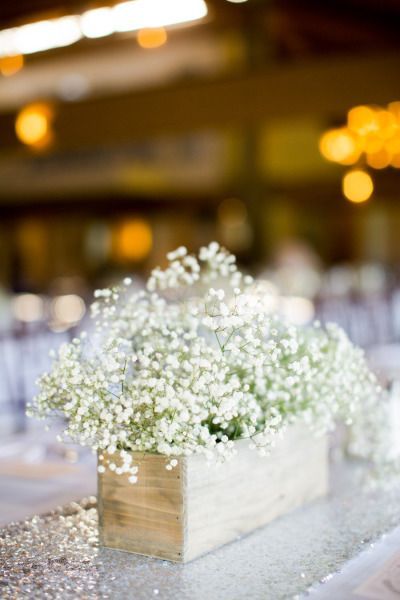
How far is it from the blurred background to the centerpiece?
54 centimetres

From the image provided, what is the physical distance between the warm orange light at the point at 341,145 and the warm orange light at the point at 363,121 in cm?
8

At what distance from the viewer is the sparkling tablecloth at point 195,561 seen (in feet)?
4.64

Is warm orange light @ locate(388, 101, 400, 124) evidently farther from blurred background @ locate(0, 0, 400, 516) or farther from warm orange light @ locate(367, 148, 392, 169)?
warm orange light @ locate(367, 148, 392, 169)

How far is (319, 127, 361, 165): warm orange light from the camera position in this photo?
275 inches

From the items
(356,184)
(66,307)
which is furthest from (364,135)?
(66,307)

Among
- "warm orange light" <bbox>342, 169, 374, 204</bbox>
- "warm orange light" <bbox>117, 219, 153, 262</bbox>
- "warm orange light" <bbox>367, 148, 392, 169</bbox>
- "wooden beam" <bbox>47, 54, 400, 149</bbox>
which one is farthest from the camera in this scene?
"warm orange light" <bbox>117, 219, 153, 262</bbox>

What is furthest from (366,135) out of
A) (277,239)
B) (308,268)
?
(277,239)

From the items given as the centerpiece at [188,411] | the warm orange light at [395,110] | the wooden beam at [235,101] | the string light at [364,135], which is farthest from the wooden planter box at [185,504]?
the warm orange light at [395,110]

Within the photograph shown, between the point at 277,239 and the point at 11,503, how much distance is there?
572 inches

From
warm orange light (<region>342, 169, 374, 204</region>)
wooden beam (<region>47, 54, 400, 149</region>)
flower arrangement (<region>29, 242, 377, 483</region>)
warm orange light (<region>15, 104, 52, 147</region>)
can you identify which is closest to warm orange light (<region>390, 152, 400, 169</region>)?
warm orange light (<region>342, 169, 374, 204</region>)

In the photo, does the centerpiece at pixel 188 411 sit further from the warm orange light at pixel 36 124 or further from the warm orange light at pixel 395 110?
the warm orange light at pixel 395 110

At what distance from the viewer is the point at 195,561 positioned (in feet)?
5.11

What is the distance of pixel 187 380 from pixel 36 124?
539cm

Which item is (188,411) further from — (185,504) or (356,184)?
(356,184)
